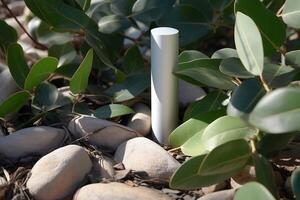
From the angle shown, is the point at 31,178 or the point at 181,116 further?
the point at 181,116

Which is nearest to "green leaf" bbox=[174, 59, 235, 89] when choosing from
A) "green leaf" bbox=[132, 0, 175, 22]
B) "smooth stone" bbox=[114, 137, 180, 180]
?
"smooth stone" bbox=[114, 137, 180, 180]

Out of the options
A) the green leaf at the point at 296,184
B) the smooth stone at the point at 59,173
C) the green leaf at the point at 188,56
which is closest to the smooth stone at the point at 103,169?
the smooth stone at the point at 59,173

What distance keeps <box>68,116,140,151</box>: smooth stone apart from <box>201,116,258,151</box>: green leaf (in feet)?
0.74

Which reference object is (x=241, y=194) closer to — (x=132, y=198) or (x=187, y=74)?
(x=132, y=198)

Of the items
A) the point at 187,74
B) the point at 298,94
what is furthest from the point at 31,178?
the point at 298,94

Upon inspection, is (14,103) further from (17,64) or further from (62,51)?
(62,51)

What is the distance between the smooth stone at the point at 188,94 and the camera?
4.60 feet

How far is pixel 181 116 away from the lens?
1.37 meters

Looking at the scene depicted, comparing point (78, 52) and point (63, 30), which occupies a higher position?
point (63, 30)

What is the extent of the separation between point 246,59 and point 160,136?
11.4 inches

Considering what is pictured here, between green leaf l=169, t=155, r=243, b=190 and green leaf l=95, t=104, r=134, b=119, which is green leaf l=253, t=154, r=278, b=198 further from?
green leaf l=95, t=104, r=134, b=119

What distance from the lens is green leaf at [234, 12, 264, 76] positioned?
3.40 ft

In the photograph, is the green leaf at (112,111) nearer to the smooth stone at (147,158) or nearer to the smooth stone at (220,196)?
the smooth stone at (147,158)

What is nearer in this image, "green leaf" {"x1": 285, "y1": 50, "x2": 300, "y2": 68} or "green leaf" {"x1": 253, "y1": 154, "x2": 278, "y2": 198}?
"green leaf" {"x1": 253, "y1": 154, "x2": 278, "y2": 198}
